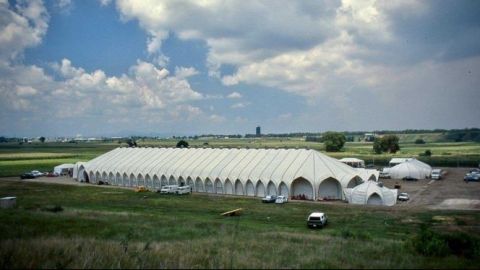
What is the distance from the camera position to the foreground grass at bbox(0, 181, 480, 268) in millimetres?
17906

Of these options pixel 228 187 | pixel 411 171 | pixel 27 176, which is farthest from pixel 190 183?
pixel 411 171

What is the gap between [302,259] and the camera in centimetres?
1884

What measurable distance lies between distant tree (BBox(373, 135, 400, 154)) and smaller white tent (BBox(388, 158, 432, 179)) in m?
66.0

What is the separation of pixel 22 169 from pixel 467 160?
122 metres

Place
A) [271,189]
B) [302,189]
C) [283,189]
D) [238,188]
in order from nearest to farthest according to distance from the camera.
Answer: [302,189] → [283,189] → [271,189] → [238,188]

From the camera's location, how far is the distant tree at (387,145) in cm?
15712

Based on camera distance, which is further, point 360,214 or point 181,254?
point 360,214

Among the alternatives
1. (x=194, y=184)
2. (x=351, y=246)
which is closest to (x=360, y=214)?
(x=351, y=246)

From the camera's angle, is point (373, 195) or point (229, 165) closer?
point (373, 195)

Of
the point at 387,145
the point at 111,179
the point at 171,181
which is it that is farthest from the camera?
the point at 387,145

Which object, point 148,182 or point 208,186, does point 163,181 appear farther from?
point 208,186

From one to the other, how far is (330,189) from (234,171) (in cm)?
1570

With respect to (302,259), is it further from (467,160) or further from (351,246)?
→ (467,160)

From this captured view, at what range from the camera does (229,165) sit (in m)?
70.4
